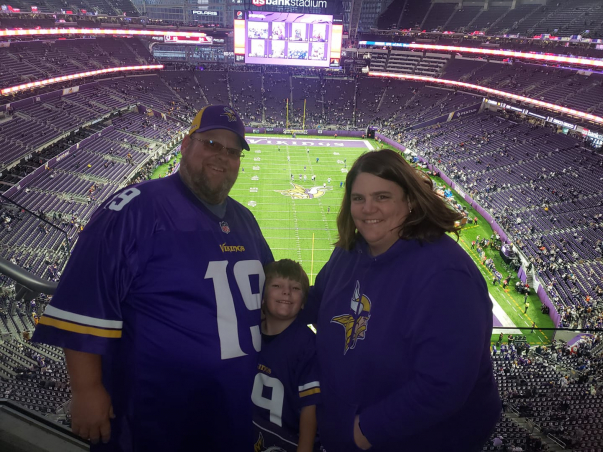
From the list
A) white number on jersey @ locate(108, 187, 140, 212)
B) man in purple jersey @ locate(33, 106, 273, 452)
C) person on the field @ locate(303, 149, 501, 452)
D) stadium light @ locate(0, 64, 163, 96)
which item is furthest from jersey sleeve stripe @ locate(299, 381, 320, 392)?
stadium light @ locate(0, 64, 163, 96)

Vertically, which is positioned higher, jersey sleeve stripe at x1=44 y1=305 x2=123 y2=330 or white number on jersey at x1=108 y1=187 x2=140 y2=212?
white number on jersey at x1=108 y1=187 x2=140 y2=212

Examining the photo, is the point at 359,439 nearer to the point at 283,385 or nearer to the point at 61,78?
the point at 283,385

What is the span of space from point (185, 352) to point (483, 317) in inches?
55.6

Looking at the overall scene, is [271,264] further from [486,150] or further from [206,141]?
[486,150]

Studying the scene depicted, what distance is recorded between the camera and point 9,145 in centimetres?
2478

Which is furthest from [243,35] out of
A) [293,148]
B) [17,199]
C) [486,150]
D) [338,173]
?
[17,199]

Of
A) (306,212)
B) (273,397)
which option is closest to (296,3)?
(306,212)

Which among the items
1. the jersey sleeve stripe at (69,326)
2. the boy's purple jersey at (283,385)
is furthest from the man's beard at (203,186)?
the boy's purple jersey at (283,385)

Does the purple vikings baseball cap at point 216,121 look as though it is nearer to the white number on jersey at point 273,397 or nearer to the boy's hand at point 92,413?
the boy's hand at point 92,413

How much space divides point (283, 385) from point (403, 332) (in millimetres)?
1042

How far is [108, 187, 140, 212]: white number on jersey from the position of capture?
6.25 feet

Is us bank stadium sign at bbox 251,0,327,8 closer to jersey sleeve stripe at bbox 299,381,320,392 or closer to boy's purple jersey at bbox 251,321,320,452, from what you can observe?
boy's purple jersey at bbox 251,321,320,452

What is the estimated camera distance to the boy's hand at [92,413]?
5.98ft

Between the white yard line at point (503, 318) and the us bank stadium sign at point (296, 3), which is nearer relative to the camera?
the white yard line at point (503, 318)
